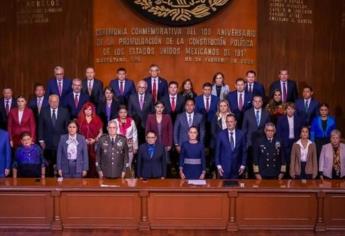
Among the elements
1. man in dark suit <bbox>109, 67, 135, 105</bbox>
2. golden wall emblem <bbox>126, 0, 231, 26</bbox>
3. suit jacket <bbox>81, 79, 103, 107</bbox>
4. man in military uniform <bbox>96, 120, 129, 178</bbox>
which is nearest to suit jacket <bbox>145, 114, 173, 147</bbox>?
man in military uniform <bbox>96, 120, 129, 178</bbox>

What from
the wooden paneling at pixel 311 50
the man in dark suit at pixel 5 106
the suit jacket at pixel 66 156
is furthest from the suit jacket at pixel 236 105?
the man in dark suit at pixel 5 106

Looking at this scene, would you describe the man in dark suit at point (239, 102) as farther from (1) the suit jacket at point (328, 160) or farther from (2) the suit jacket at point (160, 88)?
(1) the suit jacket at point (328, 160)

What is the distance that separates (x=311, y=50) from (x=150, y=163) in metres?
4.58

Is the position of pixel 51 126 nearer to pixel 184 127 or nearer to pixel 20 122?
pixel 20 122

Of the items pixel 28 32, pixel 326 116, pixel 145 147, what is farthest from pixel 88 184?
pixel 28 32

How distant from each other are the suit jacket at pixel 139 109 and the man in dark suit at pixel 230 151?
54.3 inches

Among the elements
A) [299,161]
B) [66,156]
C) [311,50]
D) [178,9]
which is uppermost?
[178,9]

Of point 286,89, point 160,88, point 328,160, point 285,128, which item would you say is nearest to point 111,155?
point 160,88

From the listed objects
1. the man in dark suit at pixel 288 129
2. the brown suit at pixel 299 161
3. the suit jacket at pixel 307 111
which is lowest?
the brown suit at pixel 299 161

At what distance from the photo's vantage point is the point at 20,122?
10031 mm

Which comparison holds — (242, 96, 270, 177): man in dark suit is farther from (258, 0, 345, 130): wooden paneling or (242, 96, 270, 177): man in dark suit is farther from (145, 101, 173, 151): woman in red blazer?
(258, 0, 345, 130): wooden paneling

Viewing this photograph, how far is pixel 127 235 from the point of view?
834 cm

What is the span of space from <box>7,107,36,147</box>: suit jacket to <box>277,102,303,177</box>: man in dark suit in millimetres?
3660

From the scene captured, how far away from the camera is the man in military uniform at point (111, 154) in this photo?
928 cm
